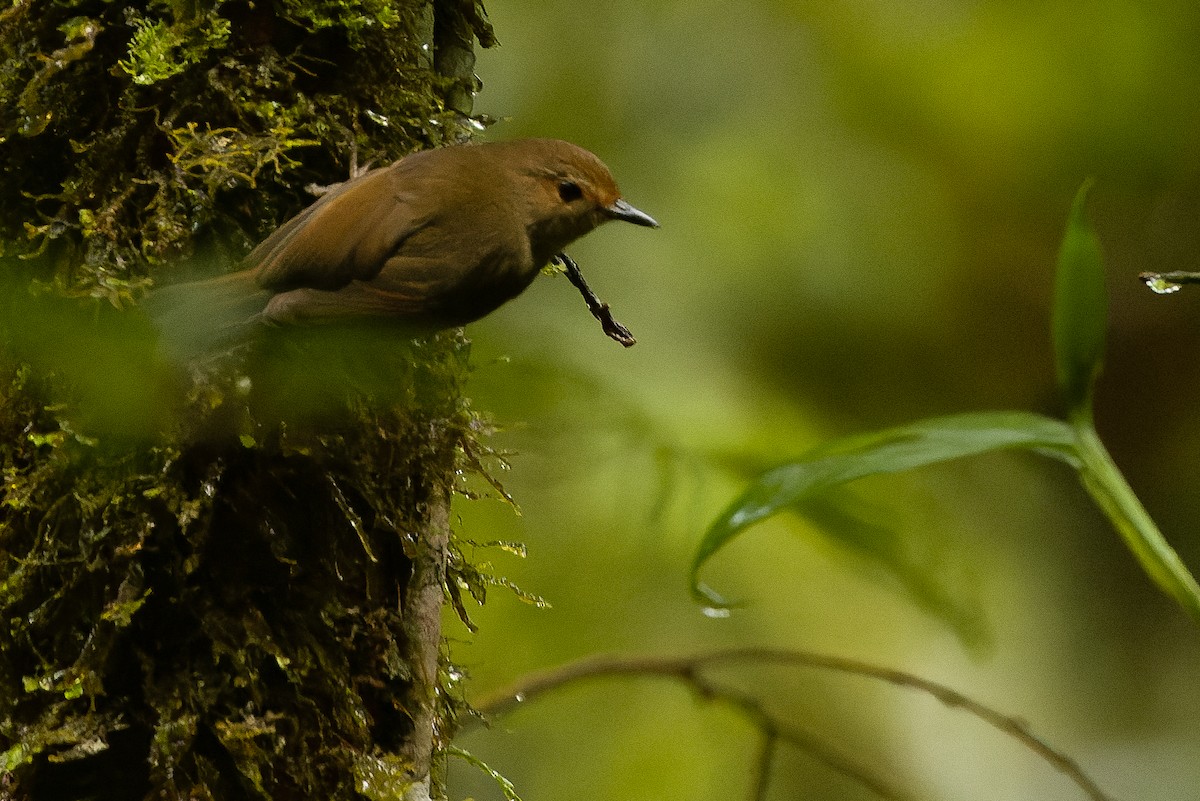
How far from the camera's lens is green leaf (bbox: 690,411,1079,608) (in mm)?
1044

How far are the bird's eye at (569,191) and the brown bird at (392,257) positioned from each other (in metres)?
0.07

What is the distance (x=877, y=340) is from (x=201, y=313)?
210cm

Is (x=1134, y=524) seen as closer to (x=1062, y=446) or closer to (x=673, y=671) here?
(x=1062, y=446)

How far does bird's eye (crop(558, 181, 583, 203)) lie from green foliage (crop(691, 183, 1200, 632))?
386 millimetres

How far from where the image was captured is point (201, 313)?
0.95 metres

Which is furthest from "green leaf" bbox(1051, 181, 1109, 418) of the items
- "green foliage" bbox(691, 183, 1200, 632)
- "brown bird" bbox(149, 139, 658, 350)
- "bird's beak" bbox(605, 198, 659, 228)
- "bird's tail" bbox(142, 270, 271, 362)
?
"bird's tail" bbox(142, 270, 271, 362)

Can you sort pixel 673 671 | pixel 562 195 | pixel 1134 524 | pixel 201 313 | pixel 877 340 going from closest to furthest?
pixel 201 313
pixel 1134 524
pixel 562 195
pixel 673 671
pixel 877 340

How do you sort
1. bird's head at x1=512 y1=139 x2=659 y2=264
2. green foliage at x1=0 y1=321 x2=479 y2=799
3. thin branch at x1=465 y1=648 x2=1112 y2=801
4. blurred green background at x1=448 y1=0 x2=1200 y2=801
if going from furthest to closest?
1. blurred green background at x1=448 y1=0 x2=1200 y2=801
2. thin branch at x1=465 y1=648 x2=1112 y2=801
3. bird's head at x1=512 y1=139 x2=659 y2=264
4. green foliage at x1=0 y1=321 x2=479 y2=799

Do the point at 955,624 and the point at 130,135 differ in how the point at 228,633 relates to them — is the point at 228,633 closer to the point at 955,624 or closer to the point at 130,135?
the point at 130,135

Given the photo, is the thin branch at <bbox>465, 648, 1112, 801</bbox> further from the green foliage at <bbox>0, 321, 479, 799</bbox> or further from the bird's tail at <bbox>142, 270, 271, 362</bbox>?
the bird's tail at <bbox>142, 270, 271, 362</bbox>

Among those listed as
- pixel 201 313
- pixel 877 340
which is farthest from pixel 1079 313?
pixel 877 340

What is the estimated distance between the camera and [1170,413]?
109 inches

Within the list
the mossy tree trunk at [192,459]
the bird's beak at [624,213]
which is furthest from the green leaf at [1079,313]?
the mossy tree trunk at [192,459]

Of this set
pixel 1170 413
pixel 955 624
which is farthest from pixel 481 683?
pixel 1170 413
